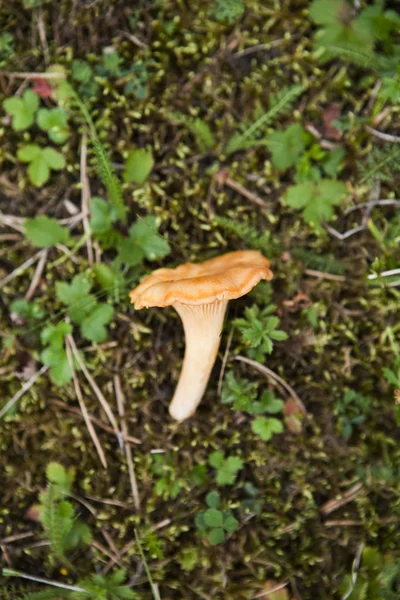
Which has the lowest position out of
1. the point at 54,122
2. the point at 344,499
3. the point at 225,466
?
the point at 344,499

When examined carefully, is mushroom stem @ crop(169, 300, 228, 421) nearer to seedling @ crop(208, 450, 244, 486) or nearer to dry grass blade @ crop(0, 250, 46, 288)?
seedling @ crop(208, 450, 244, 486)

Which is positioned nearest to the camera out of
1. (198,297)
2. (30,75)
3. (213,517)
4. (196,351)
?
(198,297)

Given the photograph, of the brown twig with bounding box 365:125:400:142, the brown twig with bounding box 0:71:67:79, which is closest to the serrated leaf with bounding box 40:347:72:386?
the brown twig with bounding box 0:71:67:79

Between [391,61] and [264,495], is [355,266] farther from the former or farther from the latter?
[264,495]

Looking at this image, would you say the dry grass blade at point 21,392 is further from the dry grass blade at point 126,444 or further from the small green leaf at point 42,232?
the small green leaf at point 42,232

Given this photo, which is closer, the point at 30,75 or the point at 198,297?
the point at 198,297

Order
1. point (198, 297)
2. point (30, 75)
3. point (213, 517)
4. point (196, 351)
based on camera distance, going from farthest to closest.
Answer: point (30, 75), point (213, 517), point (196, 351), point (198, 297)

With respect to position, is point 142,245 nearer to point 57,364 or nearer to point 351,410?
point 57,364

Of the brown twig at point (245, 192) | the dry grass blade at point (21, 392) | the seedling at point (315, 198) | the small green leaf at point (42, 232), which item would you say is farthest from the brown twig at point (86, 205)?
the seedling at point (315, 198)

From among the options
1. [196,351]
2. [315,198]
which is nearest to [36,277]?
[196,351]
